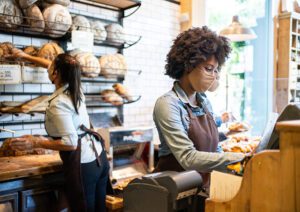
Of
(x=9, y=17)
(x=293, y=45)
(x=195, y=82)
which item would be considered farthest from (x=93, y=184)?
(x=293, y=45)

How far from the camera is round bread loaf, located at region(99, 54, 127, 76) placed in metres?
3.03

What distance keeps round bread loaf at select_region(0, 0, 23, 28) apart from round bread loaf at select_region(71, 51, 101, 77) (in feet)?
1.76

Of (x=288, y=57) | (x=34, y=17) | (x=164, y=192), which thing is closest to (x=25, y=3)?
(x=34, y=17)

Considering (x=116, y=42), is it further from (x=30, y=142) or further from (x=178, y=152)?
(x=178, y=152)

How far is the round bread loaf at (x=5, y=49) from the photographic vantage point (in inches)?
94.3

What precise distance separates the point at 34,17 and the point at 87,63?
558 millimetres

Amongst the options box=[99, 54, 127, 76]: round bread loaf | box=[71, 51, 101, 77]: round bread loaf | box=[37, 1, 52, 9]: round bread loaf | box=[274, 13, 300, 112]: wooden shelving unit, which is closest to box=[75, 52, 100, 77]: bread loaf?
box=[71, 51, 101, 77]: round bread loaf

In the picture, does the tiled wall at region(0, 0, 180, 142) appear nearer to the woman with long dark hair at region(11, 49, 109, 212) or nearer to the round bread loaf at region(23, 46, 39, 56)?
the round bread loaf at region(23, 46, 39, 56)

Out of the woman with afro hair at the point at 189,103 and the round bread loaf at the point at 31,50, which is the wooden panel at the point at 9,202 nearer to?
the woman with afro hair at the point at 189,103

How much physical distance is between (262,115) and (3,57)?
3229 millimetres

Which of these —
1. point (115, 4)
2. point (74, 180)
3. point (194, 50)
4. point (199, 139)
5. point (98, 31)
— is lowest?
point (74, 180)

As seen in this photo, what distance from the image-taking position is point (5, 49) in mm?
2420

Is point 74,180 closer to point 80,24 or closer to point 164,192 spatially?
point 164,192

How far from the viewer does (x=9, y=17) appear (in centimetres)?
241
